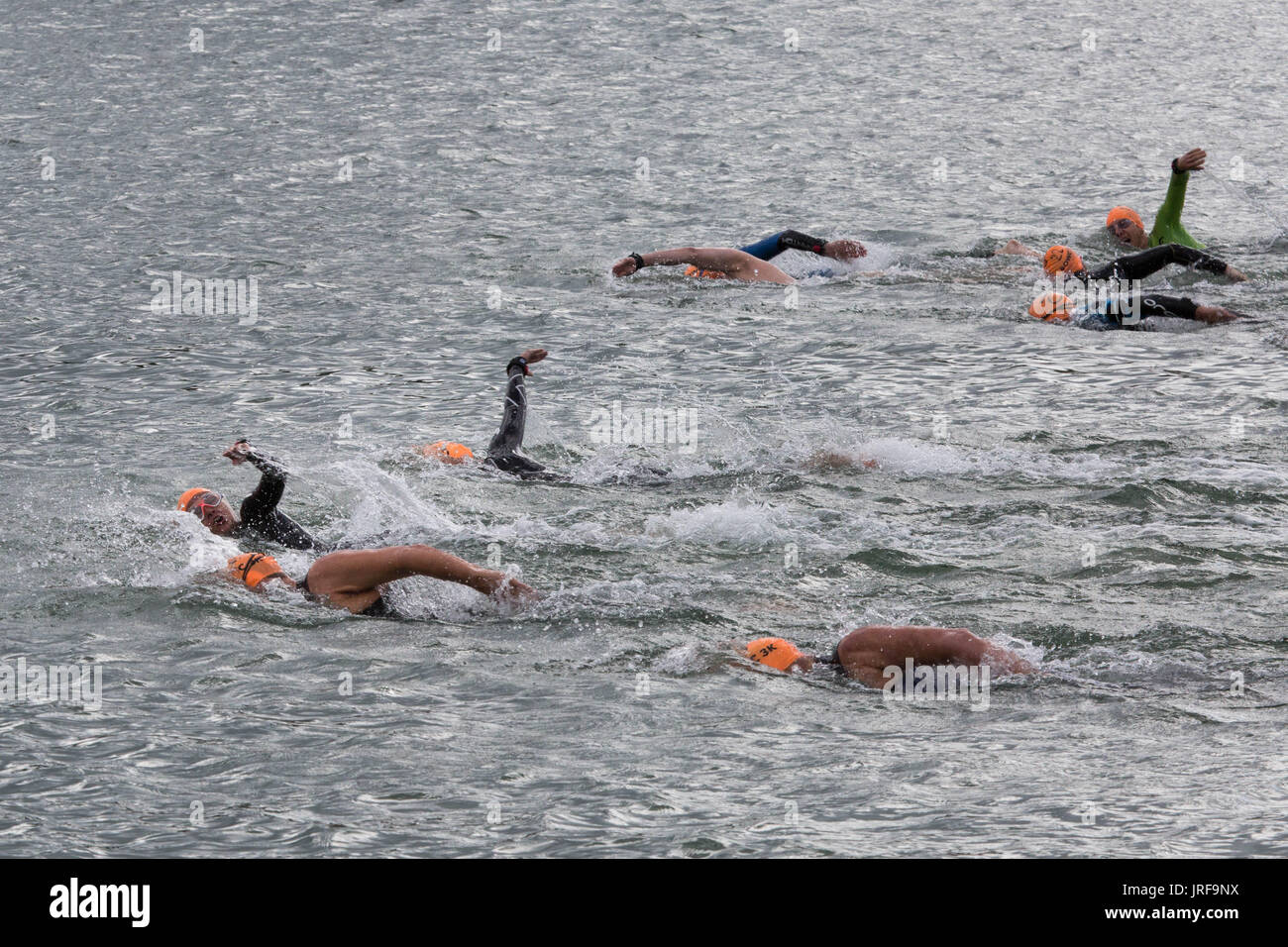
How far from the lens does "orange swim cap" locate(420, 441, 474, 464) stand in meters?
13.9

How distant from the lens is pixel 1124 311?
677 inches

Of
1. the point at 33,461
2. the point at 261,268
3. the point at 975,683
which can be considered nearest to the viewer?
the point at 975,683

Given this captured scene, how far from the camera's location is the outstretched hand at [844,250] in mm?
19453

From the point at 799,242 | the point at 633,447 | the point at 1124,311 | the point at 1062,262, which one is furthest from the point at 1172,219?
the point at 633,447

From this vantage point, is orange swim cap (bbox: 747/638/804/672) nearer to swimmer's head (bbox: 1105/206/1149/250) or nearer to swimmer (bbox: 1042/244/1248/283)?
swimmer (bbox: 1042/244/1248/283)

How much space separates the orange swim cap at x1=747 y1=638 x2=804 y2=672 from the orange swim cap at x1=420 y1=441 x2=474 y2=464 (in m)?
4.83

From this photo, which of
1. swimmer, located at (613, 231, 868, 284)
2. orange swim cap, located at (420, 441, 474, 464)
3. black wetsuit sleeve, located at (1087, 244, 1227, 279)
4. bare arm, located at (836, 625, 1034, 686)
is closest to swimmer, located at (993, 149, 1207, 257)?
black wetsuit sleeve, located at (1087, 244, 1227, 279)

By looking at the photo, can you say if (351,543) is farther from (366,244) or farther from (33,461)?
(366,244)

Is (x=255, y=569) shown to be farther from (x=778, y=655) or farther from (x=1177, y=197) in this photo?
(x=1177, y=197)

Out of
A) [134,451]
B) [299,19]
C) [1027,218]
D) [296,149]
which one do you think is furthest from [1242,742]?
[299,19]

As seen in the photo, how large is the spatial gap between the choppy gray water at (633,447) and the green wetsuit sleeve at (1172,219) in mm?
672

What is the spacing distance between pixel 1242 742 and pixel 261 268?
1531 cm

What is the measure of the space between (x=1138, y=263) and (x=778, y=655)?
9.38 meters
